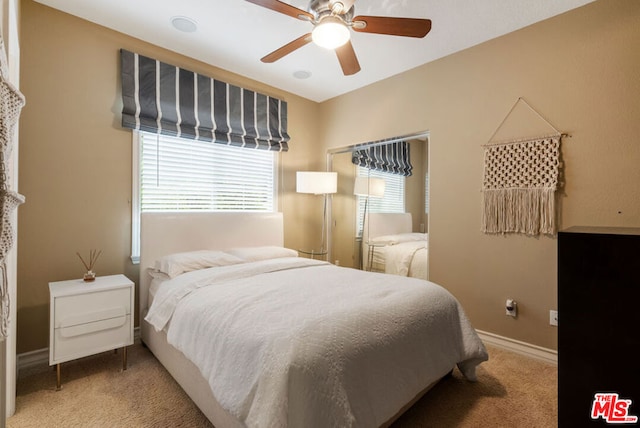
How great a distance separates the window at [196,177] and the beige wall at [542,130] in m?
1.62

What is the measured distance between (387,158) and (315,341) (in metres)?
2.64

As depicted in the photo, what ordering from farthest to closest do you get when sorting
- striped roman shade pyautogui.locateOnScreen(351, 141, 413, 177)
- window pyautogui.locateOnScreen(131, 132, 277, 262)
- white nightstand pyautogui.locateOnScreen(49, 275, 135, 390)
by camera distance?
striped roman shade pyautogui.locateOnScreen(351, 141, 413, 177) < window pyautogui.locateOnScreen(131, 132, 277, 262) < white nightstand pyautogui.locateOnScreen(49, 275, 135, 390)

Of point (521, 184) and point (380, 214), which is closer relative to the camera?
point (521, 184)

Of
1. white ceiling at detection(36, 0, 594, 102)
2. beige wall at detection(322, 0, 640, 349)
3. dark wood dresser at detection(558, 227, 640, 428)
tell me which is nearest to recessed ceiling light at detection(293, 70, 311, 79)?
white ceiling at detection(36, 0, 594, 102)

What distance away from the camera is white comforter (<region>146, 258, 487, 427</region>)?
1128mm

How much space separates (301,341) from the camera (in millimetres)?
1188

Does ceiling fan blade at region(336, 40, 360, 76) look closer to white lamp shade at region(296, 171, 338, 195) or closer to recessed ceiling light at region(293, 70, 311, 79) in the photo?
A: recessed ceiling light at region(293, 70, 311, 79)

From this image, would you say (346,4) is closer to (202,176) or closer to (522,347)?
(202,176)

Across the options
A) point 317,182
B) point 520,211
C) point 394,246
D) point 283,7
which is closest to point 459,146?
point 520,211

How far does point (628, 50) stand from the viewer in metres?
2.02

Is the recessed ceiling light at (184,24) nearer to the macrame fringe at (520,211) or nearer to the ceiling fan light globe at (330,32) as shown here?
the ceiling fan light globe at (330,32)

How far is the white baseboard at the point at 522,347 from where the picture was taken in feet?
7.63

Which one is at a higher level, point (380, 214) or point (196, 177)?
point (196, 177)

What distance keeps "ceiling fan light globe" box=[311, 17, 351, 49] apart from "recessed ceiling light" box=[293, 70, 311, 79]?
1.59 metres
